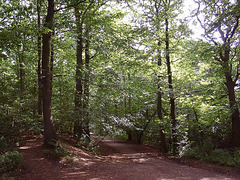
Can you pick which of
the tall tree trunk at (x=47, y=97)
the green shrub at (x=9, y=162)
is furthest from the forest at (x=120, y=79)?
the green shrub at (x=9, y=162)

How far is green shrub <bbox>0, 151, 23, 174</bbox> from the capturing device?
5466mm

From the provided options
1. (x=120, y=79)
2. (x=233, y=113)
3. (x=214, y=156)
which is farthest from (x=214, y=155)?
(x=120, y=79)

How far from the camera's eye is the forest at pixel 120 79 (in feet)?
30.5

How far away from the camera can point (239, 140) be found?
11.1m

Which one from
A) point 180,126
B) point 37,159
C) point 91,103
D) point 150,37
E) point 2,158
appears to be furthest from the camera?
point 150,37

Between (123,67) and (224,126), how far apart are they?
8063 mm

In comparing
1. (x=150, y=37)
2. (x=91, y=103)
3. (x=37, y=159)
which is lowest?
(x=37, y=159)

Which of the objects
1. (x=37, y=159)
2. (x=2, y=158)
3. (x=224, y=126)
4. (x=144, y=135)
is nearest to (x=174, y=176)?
(x=37, y=159)

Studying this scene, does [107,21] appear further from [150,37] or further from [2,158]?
[2,158]

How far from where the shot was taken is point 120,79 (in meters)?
10.2

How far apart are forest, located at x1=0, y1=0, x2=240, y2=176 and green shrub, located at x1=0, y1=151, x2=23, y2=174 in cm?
189

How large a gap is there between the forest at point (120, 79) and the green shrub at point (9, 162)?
1.89m

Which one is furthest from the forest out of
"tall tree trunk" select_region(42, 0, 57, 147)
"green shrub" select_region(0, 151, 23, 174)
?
"green shrub" select_region(0, 151, 23, 174)

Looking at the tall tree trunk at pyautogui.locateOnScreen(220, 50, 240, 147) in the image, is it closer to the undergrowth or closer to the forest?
the forest
